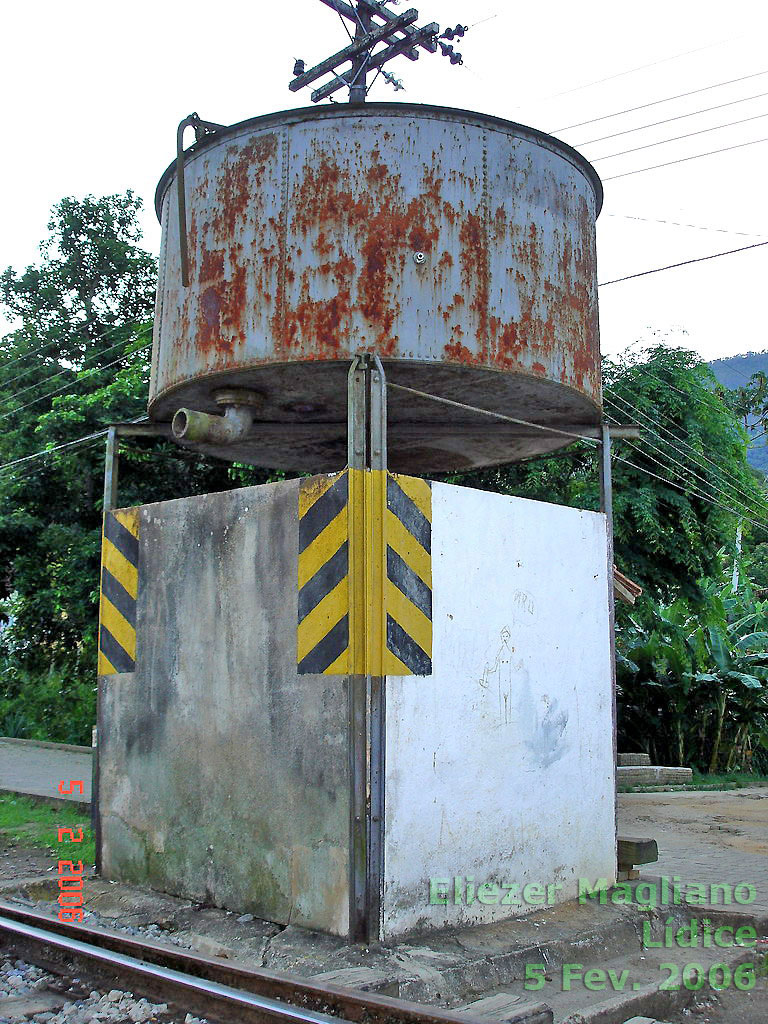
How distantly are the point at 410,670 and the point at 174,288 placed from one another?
2.95 m

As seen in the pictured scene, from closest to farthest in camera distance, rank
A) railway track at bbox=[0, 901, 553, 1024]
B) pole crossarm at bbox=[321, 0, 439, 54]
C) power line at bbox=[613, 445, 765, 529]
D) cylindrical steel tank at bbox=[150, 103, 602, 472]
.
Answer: railway track at bbox=[0, 901, 553, 1024], cylindrical steel tank at bbox=[150, 103, 602, 472], pole crossarm at bbox=[321, 0, 439, 54], power line at bbox=[613, 445, 765, 529]

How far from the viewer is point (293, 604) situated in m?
5.26

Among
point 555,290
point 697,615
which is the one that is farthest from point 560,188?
point 697,615

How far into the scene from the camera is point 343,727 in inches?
193

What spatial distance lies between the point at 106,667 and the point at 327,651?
2145 mm

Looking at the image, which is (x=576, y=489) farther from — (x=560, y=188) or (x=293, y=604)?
(x=293, y=604)

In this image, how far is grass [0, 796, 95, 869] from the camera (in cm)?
774

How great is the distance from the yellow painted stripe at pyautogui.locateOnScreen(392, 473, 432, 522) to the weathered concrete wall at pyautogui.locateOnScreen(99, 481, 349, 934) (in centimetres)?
63

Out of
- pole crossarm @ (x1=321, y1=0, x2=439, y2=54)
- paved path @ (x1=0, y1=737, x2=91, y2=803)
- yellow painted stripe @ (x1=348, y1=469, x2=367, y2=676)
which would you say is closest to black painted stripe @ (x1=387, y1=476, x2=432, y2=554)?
yellow painted stripe @ (x1=348, y1=469, x2=367, y2=676)

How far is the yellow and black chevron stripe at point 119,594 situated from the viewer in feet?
20.9

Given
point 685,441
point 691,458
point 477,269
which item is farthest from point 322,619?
point 685,441

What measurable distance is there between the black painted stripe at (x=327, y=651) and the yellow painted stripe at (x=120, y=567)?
5.80 feet

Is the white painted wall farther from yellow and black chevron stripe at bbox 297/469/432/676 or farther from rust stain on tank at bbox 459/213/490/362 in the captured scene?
rust stain on tank at bbox 459/213/490/362

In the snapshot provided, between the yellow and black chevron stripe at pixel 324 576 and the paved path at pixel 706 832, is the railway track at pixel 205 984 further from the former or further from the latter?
the paved path at pixel 706 832
